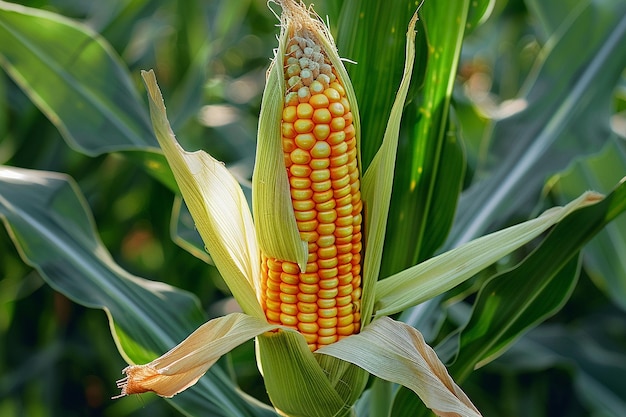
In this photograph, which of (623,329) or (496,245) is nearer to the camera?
(496,245)

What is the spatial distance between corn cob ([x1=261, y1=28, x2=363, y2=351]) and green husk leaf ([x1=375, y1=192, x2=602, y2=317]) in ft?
0.13

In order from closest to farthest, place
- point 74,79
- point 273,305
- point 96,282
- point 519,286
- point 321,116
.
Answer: point 321,116 → point 273,305 → point 519,286 → point 96,282 → point 74,79

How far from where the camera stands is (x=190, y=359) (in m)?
0.80

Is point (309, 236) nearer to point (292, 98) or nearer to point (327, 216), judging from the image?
point (327, 216)

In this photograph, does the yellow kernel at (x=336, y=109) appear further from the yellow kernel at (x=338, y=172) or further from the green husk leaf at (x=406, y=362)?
the green husk leaf at (x=406, y=362)

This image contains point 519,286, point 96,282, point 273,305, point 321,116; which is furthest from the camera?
point 96,282

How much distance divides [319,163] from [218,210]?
7.0 inches

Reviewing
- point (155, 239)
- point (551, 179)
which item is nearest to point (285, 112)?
point (551, 179)

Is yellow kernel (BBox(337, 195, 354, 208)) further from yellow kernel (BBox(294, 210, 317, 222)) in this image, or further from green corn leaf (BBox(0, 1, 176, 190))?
green corn leaf (BBox(0, 1, 176, 190))

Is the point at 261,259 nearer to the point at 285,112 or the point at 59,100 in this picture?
the point at 285,112

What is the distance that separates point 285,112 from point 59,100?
0.76 meters

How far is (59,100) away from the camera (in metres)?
1.43

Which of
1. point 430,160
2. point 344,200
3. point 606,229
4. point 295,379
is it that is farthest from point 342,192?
point 606,229

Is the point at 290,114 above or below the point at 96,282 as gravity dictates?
above
